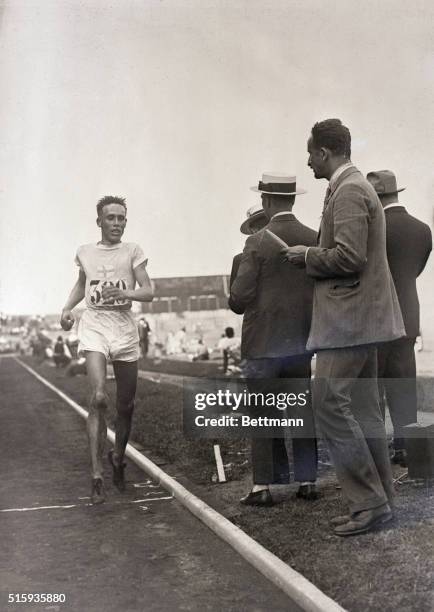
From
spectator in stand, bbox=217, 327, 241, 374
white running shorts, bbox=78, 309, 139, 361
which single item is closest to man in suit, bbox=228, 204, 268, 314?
white running shorts, bbox=78, 309, 139, 361

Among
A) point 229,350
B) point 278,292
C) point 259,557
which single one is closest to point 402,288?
point 278,292

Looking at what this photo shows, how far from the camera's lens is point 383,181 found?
5.30 metres

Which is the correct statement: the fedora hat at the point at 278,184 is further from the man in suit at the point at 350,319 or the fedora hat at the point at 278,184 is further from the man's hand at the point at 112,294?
the man's hand at the point at 112,294

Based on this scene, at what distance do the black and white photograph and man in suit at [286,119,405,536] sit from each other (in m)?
0.01

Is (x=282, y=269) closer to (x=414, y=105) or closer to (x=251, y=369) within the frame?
(x=251, y=369)

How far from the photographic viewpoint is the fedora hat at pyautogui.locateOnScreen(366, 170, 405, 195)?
529 centimetres

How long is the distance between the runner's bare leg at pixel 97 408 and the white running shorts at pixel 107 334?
0.07m

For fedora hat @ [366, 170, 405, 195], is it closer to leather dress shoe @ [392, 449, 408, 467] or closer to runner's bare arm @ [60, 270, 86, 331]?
leather dress shoe @ [392, 449, 408, 467]

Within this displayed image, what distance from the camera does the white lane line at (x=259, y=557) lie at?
301 centimetres

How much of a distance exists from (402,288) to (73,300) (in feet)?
7.86

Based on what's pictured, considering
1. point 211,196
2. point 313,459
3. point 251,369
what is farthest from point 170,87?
point 313,459

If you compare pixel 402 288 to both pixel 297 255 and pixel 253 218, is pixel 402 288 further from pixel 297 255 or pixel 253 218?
pixel 297 255

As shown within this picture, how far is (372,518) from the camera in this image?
3783 millimetres

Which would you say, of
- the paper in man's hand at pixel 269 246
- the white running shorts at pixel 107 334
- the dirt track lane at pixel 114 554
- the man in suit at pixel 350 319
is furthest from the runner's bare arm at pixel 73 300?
the man in suit at pixel 350 319
